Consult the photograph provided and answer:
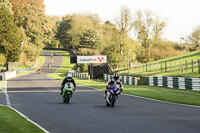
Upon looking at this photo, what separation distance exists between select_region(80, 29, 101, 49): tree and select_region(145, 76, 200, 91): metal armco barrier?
74.4m

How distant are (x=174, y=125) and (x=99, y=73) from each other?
51.6 meters

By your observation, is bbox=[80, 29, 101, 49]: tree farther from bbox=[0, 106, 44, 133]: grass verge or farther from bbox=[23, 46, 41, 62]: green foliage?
bbox=[0, 106, 44, 133]: grass verge

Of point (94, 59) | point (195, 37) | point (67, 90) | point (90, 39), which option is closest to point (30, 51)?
point (90, 39)

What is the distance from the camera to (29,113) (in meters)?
13.9

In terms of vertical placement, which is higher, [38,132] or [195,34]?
[195,34]

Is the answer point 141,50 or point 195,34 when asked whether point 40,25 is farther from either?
point 195,34

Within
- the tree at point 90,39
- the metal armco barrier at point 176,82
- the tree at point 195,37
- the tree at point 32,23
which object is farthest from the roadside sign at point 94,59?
the tree at point 90,39

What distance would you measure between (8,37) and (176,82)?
4523cm

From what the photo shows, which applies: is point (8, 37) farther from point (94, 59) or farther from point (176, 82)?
point (176, 82)

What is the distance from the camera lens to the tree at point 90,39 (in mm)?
112688

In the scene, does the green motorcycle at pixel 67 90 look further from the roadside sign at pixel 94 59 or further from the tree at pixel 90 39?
the tree at pixel 90 39

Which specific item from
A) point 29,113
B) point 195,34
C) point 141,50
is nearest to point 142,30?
point 141,50

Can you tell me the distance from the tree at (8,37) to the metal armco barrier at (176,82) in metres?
38.4

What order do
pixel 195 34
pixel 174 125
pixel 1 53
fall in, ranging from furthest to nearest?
pixel 195 34 → pixel 1 53 → pixel 174 125
